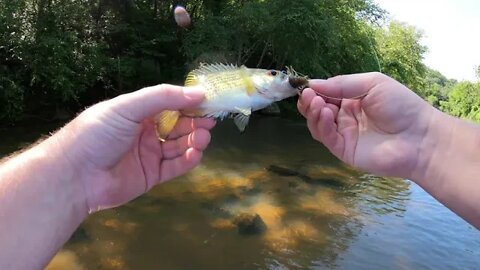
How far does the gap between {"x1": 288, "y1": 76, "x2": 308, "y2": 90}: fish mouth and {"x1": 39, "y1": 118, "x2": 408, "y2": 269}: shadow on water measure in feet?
18.7

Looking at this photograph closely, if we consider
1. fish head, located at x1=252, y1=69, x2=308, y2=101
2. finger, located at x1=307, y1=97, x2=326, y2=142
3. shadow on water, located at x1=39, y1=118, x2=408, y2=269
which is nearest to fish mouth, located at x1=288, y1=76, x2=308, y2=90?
fish head, located at x1=252, y1=69, x2=308, y2=101

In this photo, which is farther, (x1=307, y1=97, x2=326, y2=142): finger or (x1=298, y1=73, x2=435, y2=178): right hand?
(x1=307, y1=97, x2=326, y2=142): finger

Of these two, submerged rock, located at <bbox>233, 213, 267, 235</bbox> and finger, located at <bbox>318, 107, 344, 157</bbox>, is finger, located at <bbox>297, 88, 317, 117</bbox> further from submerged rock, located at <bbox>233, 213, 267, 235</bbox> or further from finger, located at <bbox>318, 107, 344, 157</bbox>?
submerged rock, located at <bbox>233, 213, 267, 235</bbox>

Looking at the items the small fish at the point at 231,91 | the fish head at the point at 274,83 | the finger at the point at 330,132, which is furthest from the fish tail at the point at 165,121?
the finger at the point at 330,132

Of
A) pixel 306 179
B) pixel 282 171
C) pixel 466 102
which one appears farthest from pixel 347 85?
pixel 466 102

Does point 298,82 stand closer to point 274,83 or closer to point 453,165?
point 274,83

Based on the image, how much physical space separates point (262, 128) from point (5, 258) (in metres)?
22.6

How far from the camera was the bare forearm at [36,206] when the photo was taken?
2.03 m

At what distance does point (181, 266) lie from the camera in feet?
25.6

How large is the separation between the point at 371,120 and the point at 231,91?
3.56ft

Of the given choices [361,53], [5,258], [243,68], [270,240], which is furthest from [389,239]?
[361,53]

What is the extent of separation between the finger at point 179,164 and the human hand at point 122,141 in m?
0.01

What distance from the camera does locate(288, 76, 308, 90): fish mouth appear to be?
2927mm

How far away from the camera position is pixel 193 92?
8.64 ft
